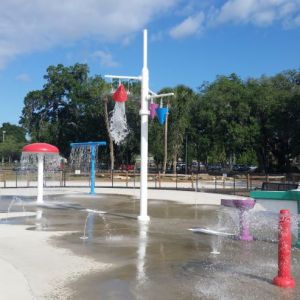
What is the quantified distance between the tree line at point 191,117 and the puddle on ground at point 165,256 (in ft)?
100

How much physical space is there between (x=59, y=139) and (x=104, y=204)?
178ft

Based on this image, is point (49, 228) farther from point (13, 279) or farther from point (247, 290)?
point (247, 290)

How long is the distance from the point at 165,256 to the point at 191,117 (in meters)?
49.8

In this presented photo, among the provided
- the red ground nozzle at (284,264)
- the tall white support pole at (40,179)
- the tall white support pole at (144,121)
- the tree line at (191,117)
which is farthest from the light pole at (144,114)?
the tree line at (191,117)

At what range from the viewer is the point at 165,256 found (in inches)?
335

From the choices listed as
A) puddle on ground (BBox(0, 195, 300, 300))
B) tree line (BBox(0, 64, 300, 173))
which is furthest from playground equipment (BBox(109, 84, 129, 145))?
tree line (BBox(0, 64, 300, 173))

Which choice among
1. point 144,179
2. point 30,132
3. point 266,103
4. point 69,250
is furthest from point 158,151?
point 69,250

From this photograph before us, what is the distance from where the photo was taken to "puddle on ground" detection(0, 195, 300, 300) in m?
6.30

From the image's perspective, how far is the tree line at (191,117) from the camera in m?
51.2

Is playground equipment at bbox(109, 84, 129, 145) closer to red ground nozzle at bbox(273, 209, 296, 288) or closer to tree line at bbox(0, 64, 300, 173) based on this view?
red ground nozzle at bbox(273, 209, 296, 288)

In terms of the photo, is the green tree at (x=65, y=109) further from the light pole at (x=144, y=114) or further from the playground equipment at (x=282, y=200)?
the playground equipment at (x=282, y=200)

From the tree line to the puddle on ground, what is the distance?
30518 millimetres

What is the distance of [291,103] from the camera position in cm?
4756

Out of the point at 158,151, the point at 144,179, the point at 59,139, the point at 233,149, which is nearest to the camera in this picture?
the point at 144,179
